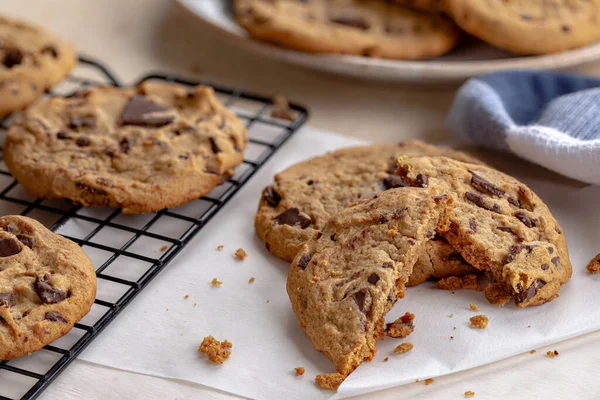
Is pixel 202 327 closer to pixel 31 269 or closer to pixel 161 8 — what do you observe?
pixel 31 269

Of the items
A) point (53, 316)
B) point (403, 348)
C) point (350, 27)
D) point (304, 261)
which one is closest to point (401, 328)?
point (403, 348)

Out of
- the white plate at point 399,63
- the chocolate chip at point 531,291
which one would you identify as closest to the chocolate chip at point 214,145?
the white plate at point 399,63

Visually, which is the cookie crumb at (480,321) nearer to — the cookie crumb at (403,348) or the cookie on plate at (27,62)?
the cookie crumb at (403,348)

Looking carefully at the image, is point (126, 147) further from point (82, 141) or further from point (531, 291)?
point (531, 291)

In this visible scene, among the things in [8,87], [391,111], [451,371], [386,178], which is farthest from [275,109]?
[451,371]

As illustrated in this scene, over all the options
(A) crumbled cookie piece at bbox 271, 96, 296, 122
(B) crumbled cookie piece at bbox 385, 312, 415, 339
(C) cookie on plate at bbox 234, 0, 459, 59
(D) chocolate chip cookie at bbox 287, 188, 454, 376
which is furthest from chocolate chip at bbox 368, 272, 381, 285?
(C) cookie on plate at bbox 234, 0, 459, 59

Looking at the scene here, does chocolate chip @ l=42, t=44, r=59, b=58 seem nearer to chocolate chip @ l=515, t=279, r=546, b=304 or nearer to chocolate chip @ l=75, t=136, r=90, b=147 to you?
chocolate chip @ l=75, t=136, r=90, b=147
